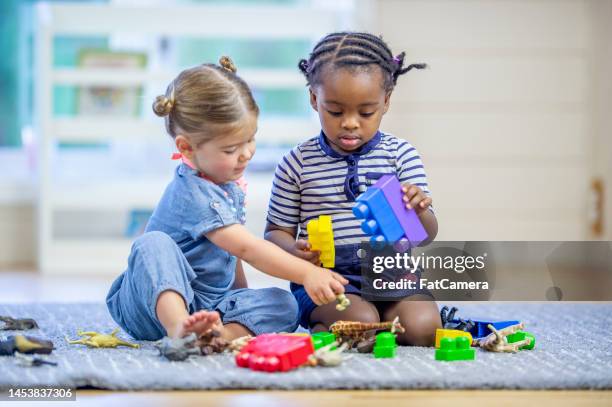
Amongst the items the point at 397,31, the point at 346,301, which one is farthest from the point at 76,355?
the point at 397,31

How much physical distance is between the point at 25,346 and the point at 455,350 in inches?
22.7

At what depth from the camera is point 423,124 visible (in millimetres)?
2990

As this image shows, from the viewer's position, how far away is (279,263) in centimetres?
133

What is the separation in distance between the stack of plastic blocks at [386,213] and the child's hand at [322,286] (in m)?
0.08

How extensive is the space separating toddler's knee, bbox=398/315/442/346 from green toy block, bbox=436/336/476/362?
0.42 feet

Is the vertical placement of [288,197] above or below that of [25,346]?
above

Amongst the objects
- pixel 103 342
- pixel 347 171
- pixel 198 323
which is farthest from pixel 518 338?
pixel 103 342

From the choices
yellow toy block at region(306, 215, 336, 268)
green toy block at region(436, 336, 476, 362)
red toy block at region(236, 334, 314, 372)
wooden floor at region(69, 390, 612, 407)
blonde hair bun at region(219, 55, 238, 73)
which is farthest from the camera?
blonde hair bun at region(219, 55, 238, 73)

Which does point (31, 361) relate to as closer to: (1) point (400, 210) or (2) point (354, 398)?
(2) point (354, 398)

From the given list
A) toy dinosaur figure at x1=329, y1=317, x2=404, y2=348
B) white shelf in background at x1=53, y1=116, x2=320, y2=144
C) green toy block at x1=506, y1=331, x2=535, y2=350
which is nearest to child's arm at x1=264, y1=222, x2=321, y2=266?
toy dinosaur figure at x1=329, y1=317, x2=404, y2=348

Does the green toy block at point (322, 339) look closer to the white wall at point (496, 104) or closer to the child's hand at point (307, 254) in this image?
the child's hand at point (307, 254)

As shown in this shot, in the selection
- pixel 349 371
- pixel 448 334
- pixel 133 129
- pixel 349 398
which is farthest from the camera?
pixel 133 129

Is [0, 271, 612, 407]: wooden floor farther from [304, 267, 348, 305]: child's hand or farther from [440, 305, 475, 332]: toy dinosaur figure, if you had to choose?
[440, 305, 475, 332]: toy dinosaur figure

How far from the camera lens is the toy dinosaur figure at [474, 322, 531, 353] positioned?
1374mm
